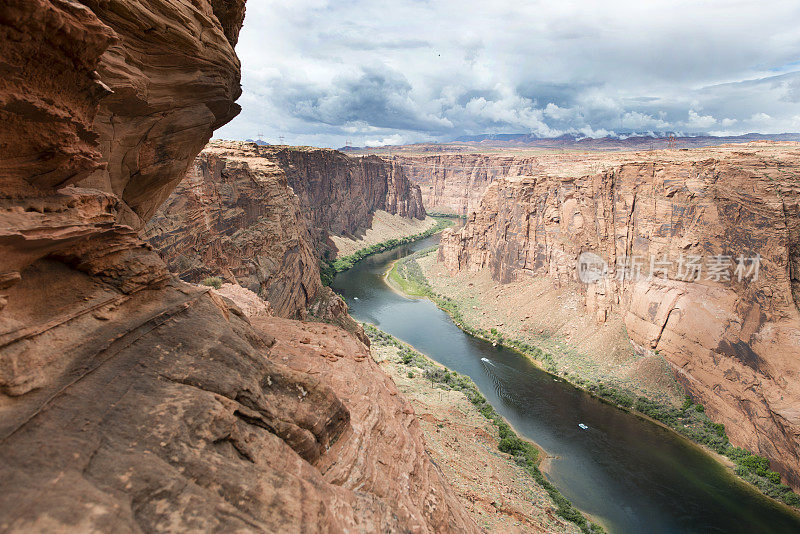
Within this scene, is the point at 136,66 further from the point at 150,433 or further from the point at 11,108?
the point at 150,433

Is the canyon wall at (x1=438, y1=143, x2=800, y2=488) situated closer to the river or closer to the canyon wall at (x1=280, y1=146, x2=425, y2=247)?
the river

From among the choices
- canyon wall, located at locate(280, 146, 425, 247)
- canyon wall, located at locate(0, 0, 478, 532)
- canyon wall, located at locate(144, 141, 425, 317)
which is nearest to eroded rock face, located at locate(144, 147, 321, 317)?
canyon wall, located at locate(144, 141, 425, 317)

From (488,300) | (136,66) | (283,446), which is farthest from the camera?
(488,300)

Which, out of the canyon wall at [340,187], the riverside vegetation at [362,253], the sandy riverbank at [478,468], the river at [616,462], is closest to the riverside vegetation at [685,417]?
the river at [616,462]

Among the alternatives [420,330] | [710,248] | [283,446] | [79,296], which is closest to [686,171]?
[710,248]

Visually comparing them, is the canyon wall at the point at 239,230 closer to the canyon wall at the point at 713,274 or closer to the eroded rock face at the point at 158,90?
the eroded rock face at the point at 158,90
